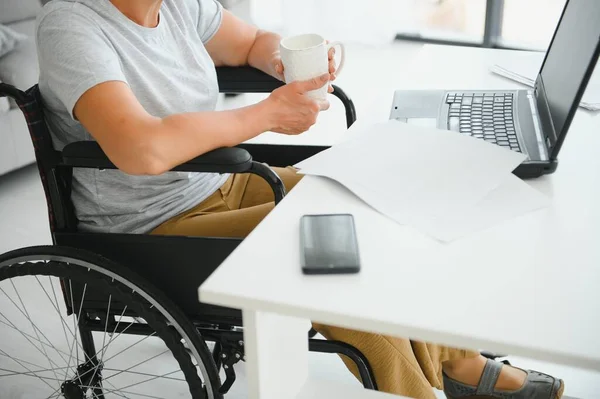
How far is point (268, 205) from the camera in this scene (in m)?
1.26

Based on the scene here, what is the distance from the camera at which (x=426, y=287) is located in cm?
79

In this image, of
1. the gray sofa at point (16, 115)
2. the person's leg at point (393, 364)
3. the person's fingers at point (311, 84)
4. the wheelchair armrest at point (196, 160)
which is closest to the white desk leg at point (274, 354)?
the person's leg at point (393, 364)

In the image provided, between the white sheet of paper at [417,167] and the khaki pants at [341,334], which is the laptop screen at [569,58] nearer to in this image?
the white sheet of paper at [417,167]

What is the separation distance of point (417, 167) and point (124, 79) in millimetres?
482

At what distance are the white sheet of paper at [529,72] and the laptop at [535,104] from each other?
96 mm

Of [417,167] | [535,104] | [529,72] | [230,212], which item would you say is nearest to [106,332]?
[230,212]

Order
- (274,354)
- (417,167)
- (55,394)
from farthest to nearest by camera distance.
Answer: (55,394)
(417,167)
(274,354)

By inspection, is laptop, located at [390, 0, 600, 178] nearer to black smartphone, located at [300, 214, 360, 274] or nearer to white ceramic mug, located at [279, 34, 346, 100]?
white ceramic mug, located at [279, 34, 346, 100]

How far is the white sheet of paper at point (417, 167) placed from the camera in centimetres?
97

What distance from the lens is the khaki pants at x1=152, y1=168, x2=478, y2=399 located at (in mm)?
1123

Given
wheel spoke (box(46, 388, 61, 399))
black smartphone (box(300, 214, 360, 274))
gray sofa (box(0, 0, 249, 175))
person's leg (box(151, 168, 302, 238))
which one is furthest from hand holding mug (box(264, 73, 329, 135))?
gray sofa (box(0, 0, 249, 175))

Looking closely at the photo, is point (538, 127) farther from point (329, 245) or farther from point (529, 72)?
point (329, 245)

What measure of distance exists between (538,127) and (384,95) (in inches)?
12.1

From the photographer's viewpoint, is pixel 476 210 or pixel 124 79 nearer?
pixel 476 210
